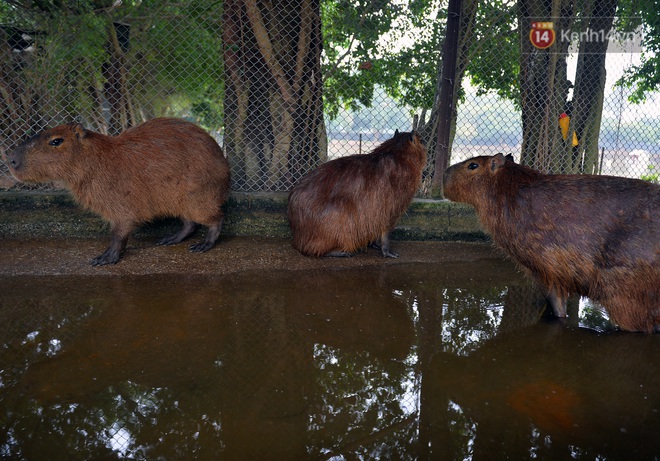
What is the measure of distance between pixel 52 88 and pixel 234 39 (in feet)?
6.07

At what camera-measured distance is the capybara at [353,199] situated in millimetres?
4516

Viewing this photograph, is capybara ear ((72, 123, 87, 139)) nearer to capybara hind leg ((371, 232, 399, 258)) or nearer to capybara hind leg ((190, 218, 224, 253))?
capybara hind leg ((190, 218, 224, 253))

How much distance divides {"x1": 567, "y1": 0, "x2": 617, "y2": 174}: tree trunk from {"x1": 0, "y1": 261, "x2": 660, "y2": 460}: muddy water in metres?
3.25

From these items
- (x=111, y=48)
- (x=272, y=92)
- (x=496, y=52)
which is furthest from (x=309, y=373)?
(x=111, y=48)

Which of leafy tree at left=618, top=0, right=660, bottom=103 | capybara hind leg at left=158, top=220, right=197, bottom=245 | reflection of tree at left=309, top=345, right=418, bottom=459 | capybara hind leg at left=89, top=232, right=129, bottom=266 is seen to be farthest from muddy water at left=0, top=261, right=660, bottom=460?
leafy tree at left=618, top=0, right=660, bottom=103

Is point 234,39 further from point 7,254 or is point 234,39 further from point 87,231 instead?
point 7,254

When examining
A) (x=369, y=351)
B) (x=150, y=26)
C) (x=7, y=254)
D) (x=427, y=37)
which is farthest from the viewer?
(x=150, y=26)

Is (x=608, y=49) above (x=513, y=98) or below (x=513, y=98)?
above

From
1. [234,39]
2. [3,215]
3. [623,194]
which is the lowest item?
[3,215]

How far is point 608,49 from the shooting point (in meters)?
6.27

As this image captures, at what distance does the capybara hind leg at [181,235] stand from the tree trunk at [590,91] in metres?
4.03

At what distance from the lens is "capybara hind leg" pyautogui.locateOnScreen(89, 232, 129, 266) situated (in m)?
4.29

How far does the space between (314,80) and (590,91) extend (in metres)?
3.23

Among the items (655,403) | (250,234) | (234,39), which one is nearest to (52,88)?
(234,39)
